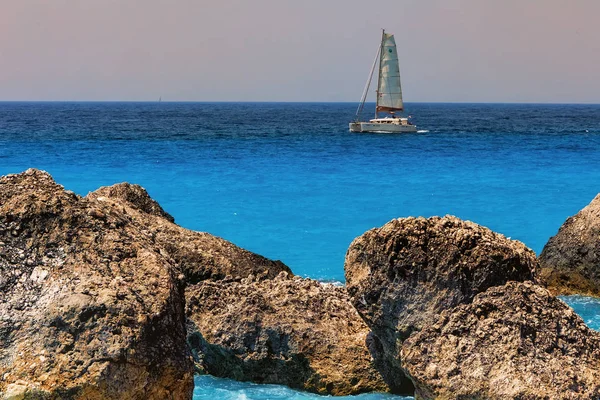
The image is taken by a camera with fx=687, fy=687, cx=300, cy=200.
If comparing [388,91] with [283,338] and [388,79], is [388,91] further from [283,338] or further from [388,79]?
[283,338]

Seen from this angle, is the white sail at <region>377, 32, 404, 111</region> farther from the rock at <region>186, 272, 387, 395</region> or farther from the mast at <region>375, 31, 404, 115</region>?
the rock at <region>186, 272, 387, 395</region>

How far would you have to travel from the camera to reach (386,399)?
6.70 m

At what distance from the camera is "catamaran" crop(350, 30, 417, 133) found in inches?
2363

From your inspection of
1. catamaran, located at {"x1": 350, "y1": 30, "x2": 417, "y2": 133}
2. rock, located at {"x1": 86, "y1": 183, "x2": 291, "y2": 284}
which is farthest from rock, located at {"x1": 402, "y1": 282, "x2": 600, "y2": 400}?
catamaran, located at {"x1": 350, "y1": 30, "x2": 417, "y2": 133}

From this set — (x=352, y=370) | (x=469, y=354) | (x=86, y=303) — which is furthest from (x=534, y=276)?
(x=86, y=303)

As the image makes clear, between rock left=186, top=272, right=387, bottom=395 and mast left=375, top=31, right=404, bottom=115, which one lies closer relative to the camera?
rock left=186, top=272, right=387, bottom=395

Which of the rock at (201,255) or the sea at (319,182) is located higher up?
the rock at (201,255)

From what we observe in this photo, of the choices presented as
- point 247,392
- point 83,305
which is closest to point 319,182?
point 247,392

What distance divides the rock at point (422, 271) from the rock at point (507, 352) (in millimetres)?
555

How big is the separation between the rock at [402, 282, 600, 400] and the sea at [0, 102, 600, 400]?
5.44ft

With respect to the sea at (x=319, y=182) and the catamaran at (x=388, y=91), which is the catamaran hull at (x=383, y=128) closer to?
the catamaran at (x=388, y=91)

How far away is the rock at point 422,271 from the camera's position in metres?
6.03

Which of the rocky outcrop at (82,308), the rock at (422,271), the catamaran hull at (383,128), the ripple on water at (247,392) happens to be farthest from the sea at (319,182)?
the catamaran hull at (383,128)

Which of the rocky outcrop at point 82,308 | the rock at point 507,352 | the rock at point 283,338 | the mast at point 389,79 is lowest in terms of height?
the rock at point 283,338
